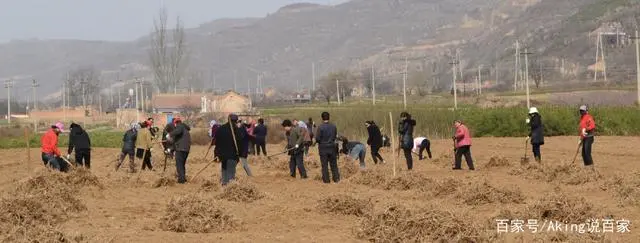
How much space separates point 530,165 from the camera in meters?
21.3

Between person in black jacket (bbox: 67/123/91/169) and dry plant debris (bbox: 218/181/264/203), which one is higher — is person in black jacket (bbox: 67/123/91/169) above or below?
above

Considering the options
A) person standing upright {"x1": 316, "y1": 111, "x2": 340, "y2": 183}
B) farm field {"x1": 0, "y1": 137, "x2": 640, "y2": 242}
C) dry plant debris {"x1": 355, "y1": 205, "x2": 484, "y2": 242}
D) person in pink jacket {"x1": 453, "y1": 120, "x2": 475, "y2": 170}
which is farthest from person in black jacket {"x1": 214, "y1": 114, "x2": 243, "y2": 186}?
dry plant debris {"x1": 355, "y1": 205, "x2": 484, "y2": 242}

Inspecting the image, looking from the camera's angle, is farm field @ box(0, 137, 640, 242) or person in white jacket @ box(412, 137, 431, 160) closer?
farm field @ box(0, 137, 640, 242)

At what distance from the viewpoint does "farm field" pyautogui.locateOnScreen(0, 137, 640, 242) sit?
36.9 ft

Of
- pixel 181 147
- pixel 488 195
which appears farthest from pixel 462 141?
pixel 488 195

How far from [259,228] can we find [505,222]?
3.22 meters

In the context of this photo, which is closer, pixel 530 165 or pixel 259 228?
pixel 259 228

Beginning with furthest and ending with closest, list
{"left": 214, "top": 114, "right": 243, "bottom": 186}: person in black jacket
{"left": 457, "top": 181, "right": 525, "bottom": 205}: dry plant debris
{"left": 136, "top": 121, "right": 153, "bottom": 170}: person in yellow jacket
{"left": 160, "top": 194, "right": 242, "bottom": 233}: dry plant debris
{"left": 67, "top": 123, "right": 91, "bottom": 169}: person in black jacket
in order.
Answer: {"left": 136, "top": 121, "right": 153, "bottom": 170}: person in yellow jacket, {"left": 67, "top": 123, "right": 91, "bottom": 169}: person in black jacket, {"left": 214, "top": 114, "right": 243, "bottom": 186}: person in black jacket, {"left": 457, "top": 181, "right": 525, "bottom": 205}: dry plant debris, {"left": 160, "top": 194, "right": 242, "bottom": 233}: dry plant debris

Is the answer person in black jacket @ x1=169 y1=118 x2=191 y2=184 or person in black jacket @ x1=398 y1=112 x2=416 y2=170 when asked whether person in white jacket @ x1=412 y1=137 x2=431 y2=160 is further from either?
person in black jacket @ x1=169 y1=118 x2=191 y2=184

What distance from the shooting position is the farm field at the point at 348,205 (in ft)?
36.9

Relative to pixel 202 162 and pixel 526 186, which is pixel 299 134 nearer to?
pixel 526 186

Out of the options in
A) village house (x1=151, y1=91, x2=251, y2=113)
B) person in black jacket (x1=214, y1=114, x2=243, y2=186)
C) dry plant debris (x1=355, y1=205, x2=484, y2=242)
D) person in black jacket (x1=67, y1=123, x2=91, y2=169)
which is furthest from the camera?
village house (x1=151, y1=91, x2=251, y2=113)

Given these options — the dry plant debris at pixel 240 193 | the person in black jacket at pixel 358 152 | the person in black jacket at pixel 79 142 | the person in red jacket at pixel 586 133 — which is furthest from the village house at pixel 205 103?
the dry plant debris at pixel 240 193

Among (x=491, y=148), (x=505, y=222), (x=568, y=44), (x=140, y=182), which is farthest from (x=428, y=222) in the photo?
(x=568, y=44)
